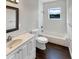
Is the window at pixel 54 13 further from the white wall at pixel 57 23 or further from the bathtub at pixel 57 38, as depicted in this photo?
the bathtub at pixel 57 38

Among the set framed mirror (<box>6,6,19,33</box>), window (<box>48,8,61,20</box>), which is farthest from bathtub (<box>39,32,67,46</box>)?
framed mirror (<box>6,6,19,33</box>)

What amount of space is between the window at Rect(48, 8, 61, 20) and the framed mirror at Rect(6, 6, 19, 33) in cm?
312

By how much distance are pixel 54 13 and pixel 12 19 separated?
11.5 feet

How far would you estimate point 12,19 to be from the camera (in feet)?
9.98

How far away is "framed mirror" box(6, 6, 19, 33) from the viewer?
2.77m

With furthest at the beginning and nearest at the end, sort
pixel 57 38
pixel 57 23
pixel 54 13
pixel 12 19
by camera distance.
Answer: pixel 54 13
pixel 57 23
pixel 57 38
pixel 12 19

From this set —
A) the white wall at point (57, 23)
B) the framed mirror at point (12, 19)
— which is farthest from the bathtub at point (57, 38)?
the framed mirror at point (12, 19)

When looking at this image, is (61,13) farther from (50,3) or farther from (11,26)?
(11,26)

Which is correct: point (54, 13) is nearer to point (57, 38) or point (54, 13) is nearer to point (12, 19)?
point (57, 38)

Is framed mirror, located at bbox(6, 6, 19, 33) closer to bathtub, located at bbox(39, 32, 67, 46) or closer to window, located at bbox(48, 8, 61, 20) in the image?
bathtub, located at bbox(39, 32, 67, 46)

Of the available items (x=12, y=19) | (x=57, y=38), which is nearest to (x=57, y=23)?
(x=57, y=38)
